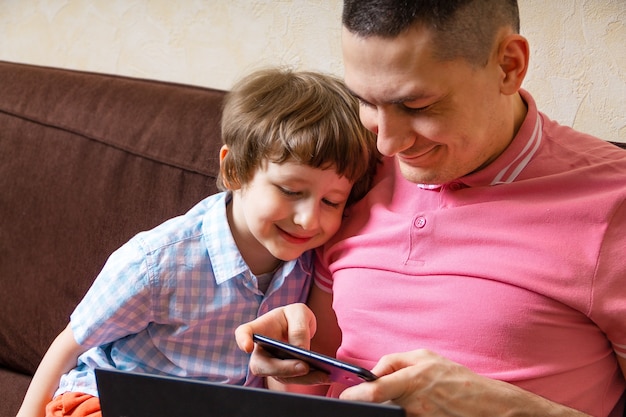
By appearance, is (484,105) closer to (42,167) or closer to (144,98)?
(144,98)

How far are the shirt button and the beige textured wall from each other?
0.52 metres

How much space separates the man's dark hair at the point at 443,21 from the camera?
1.13 m

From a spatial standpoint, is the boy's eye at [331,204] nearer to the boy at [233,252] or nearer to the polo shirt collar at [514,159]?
the boy at [233,252]

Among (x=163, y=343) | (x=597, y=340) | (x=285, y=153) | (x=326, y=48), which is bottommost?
(x=163, y=343)

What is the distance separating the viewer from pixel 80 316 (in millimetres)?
1497

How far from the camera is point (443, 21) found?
1.14 metres

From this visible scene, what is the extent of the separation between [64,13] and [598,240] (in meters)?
1.65

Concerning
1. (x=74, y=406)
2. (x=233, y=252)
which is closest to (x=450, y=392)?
(x=233, y=252)

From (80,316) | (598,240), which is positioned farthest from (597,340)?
(80,316)

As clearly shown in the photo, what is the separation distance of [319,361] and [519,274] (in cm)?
35

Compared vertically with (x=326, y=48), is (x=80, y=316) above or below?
below

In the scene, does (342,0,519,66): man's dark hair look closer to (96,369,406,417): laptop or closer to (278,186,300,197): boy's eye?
A: (278,186,300,197): boy's eye

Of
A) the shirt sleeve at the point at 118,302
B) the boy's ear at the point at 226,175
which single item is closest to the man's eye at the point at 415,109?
the boy's ear at the point at 226,175

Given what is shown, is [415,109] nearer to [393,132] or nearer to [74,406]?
[393,132]
